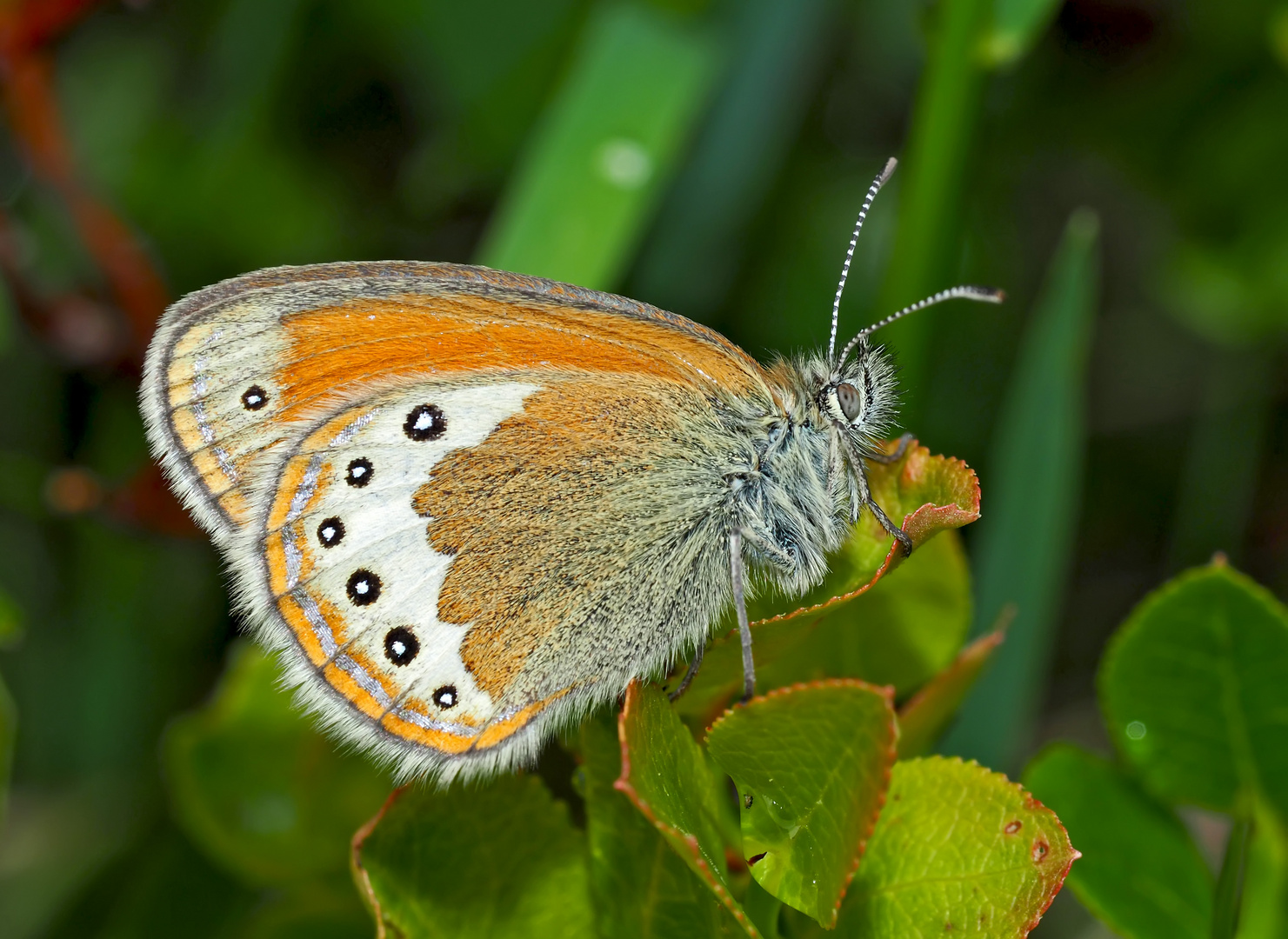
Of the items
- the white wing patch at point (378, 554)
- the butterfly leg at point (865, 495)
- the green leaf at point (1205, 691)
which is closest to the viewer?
the green leaf at point (1205, 691)

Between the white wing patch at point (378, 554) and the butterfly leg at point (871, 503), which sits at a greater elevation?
the butterfly leg at point (871, 503)

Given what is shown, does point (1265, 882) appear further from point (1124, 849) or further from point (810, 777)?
point (810, 777)

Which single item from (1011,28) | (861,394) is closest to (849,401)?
(861,394)

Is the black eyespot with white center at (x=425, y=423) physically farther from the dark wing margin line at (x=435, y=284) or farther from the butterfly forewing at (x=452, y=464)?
the dark wing margin line at (x=435, y=284)

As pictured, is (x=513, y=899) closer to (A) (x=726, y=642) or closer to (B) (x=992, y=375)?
(A) (x=726, y=642)

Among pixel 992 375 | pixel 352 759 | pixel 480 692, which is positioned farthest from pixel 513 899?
pixel 992 375

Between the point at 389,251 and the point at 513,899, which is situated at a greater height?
the point at 389,251

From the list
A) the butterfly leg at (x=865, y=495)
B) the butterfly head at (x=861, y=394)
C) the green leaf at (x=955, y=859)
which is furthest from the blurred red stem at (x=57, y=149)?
the green leaf at (x=955, y=859)
